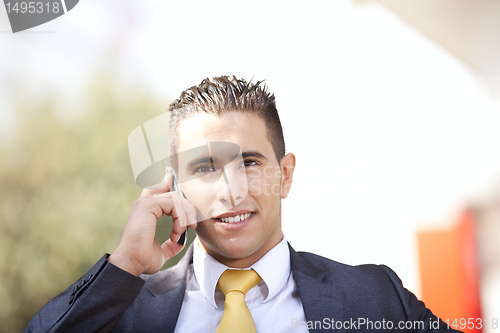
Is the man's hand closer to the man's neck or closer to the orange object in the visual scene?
the man's neck

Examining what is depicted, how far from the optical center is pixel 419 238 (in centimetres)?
176

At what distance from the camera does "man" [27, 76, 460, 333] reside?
1.47 metres

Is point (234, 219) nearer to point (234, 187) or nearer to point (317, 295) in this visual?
point (234, 187)

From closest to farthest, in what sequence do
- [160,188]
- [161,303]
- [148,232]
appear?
1. [148,232]
2. [161,303]
3. [160,188]

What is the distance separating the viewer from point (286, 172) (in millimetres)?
1772

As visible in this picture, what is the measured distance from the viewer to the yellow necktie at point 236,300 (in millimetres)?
1411

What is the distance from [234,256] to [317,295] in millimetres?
351

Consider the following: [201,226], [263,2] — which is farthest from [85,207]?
[263,2]

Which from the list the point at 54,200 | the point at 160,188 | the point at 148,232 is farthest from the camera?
the point at 54,200

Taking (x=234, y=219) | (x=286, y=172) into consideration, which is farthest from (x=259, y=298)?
(x=286, y=172)

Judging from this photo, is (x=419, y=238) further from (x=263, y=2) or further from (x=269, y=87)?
(x=263, y=2)

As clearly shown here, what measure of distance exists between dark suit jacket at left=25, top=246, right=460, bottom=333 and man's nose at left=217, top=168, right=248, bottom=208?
0.34 meters

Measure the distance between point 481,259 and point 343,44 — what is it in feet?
3.75

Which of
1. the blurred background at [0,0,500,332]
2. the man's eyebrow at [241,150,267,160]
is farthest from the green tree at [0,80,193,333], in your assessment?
the man's eyebrow at [241,150,267,160]
